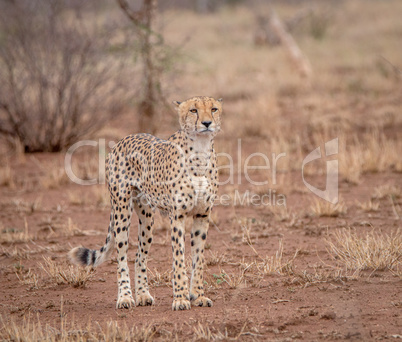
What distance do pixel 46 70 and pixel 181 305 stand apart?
7.14 m

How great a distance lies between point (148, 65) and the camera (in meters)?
10.7

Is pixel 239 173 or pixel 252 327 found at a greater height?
pixel 239 173

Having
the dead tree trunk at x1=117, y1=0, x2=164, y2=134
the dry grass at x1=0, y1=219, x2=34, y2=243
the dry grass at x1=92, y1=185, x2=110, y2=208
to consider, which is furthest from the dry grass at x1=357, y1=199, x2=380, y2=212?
the dead tree trunk at x1=117, y1=0, x2=164, y2=134

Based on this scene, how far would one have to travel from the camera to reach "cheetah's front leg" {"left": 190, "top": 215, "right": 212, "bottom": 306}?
14.0 feet

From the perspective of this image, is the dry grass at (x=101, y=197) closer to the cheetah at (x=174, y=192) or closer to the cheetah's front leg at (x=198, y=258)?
the cheetah at (x=174, y=192)

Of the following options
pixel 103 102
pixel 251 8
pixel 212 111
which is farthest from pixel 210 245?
pixel 251 8

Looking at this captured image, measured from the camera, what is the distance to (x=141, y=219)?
470 cm

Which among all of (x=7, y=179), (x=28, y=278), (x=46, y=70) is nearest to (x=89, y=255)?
(x=28, y=278)

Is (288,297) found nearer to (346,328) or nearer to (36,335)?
(346,328)

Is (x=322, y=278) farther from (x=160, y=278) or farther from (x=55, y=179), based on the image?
(x=55, y=179)

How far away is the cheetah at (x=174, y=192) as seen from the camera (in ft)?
13.7

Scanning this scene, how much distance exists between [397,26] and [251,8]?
373 inches

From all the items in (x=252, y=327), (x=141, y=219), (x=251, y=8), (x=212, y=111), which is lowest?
(x=252, y=327)

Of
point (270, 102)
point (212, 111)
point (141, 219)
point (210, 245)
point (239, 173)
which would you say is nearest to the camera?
point (212, 111)
